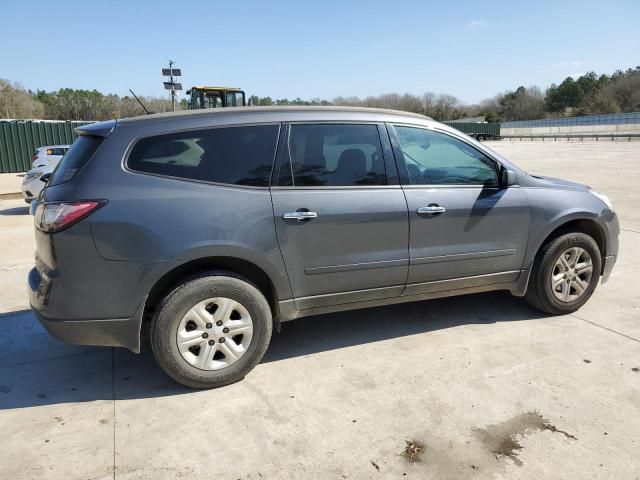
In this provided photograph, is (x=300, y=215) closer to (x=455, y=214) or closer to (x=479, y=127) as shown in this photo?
(x=455, y=214)

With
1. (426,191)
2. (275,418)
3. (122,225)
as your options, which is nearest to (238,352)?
(275,418)

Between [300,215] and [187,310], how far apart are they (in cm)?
97

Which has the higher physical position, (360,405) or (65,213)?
(65,213)

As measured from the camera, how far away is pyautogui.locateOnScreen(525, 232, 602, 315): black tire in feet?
13.9

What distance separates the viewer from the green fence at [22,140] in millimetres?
21969

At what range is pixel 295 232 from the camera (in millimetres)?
3373

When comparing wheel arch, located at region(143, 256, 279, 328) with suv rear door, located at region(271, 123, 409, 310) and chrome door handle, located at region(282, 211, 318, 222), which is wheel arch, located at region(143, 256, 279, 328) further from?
chrome door handle, located at region(282, 211, 318, 222)

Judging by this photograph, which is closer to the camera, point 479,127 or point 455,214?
point 455,214

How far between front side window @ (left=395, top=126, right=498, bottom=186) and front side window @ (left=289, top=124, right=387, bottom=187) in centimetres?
26

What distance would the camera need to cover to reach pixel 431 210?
3.73 meters

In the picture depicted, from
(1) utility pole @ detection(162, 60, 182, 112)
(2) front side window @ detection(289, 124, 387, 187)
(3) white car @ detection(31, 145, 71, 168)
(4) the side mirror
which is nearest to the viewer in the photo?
(2) front side window @ detection(289, 124, 387, 187)

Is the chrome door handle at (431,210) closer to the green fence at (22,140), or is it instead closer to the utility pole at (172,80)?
the utility pole at (172,80)

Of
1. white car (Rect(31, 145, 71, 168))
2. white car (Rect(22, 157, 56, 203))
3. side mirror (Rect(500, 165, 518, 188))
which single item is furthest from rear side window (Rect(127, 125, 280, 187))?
white car (Rect(31, 145, 71, 168))

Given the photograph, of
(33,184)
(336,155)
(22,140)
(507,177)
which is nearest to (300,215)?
(336,155)
